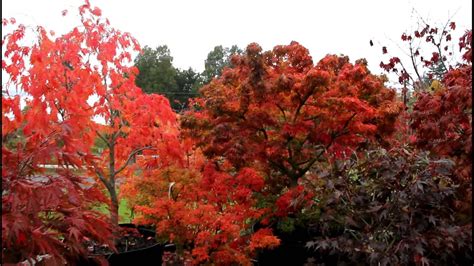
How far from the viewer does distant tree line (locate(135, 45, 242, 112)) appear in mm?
21359

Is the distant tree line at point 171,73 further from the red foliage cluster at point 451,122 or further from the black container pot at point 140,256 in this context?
the red foliage cluster at point 451,122

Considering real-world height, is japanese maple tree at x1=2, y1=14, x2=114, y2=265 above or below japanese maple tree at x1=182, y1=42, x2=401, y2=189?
below

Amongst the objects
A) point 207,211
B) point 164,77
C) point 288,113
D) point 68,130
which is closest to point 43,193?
point 68,130

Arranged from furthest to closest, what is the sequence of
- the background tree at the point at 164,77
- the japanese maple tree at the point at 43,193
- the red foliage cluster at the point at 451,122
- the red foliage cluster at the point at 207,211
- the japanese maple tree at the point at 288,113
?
the background tree at the point at 164,77 → the japanese maple tree at the point at 288,113 → the red foliage cluster at the point at 207,211 → the red foliage cluster at the point at 451,122 → the japanese maple tree at the point at 43,193

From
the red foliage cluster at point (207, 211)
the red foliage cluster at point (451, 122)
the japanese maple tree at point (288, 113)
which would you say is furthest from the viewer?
the japanese maple tree at point (288, 113)

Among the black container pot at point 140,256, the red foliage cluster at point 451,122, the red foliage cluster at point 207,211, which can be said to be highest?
the red foliage cluster at point 451,122

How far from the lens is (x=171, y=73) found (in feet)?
71.2

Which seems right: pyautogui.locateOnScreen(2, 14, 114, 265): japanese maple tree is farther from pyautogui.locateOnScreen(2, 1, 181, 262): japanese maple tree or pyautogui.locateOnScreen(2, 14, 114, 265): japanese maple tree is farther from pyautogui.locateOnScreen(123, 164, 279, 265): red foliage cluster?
pyautogui.locateOnScreen(123, 164, 279, 265): red foliage cluster

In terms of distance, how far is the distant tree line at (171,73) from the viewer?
841 inches

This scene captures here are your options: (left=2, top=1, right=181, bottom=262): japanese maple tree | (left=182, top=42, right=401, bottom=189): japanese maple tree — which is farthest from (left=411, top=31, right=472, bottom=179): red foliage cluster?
(left=2, top=1, right=181, bottom=262): japanese maple tree

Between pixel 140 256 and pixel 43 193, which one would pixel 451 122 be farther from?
pixel 140 256

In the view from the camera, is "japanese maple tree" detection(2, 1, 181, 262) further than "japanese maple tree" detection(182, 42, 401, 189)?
No

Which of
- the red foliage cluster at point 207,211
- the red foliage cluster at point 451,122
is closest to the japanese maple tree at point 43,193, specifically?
the red foliage cluster at point 207,211

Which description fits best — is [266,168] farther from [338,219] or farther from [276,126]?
[338,219]
